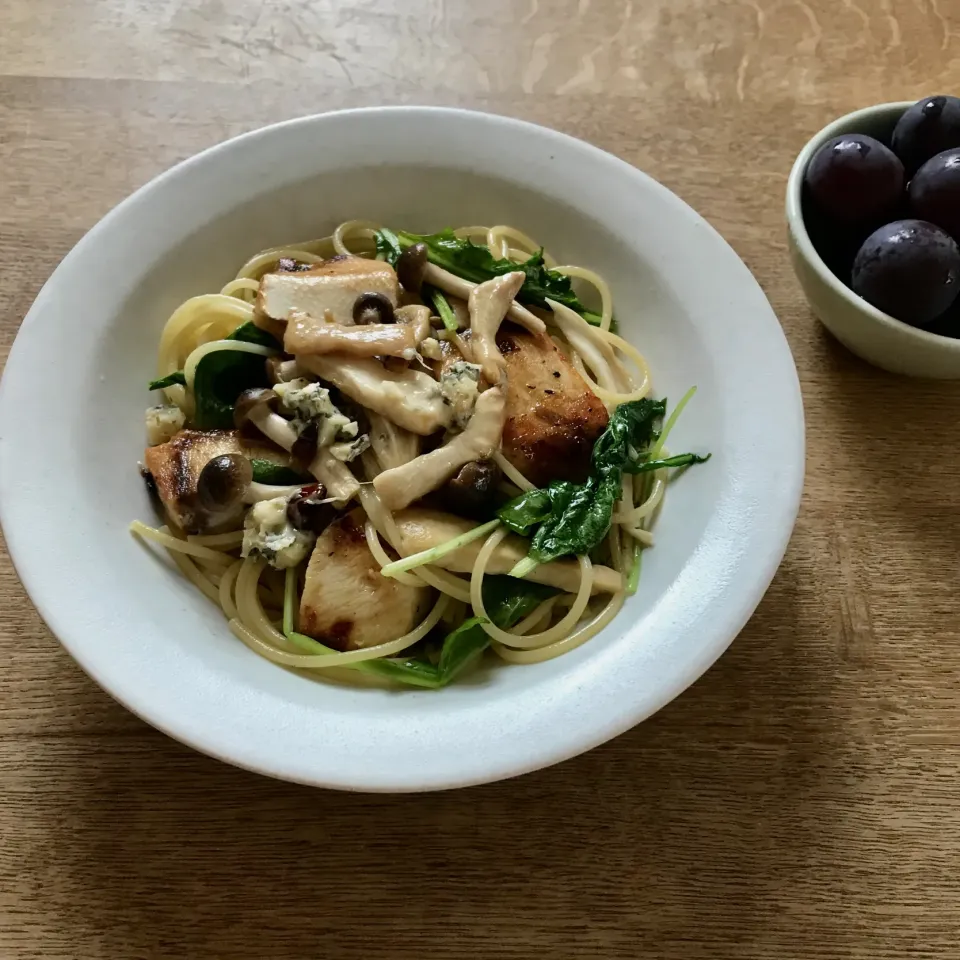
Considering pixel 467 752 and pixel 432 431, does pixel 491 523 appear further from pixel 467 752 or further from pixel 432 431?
pixel 467 752

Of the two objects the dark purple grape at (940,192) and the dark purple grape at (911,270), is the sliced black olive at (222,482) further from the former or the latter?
the dark purple grape at (940,192)

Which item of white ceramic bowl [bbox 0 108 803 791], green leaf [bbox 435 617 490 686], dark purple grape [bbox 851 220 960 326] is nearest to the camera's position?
white ceramic bowl [bbox 0 108 803 791]

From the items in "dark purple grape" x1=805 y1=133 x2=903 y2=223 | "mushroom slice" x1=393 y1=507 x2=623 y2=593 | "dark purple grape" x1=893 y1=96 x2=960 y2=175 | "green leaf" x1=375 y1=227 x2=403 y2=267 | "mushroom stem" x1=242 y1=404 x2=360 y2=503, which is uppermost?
"dark purple grape" x1=893 y1=96 x2=960 y2=175

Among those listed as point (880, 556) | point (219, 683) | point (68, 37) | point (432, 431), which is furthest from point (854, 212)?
point (68, 37)

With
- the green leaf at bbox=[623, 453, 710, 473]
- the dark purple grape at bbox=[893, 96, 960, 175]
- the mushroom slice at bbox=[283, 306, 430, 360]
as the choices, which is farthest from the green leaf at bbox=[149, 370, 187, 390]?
the dark purple grape at bbox=[893, 96, 960, 175]

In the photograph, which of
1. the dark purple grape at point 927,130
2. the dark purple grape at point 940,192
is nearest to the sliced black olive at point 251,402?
the dark purple grape at point 940,192

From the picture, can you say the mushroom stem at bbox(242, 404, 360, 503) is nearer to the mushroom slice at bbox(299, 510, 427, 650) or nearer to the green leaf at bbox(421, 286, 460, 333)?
the mushroom slice at bbox(299, 510, 427, 650)

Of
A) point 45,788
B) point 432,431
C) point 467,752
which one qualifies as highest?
point 432,431
